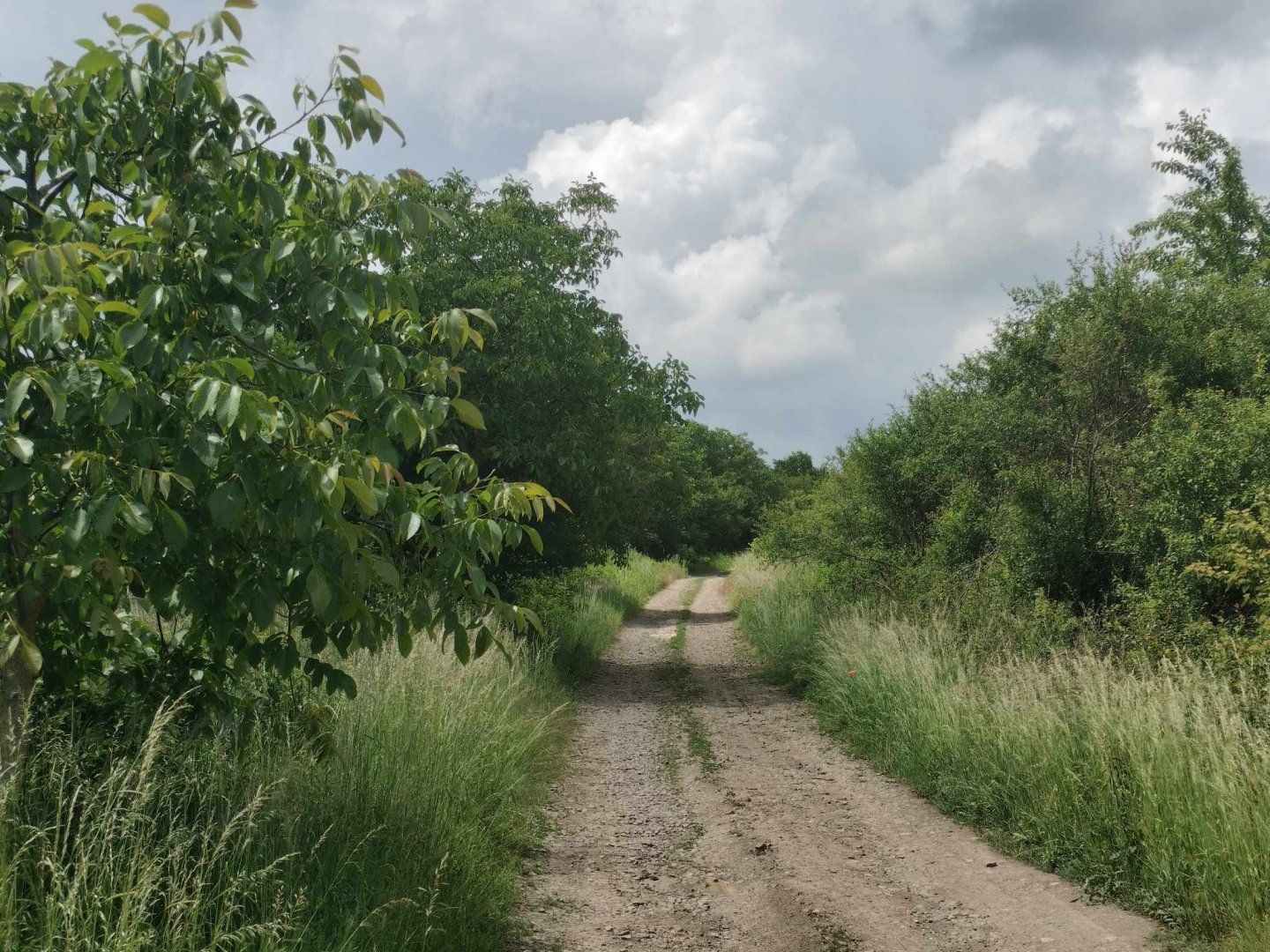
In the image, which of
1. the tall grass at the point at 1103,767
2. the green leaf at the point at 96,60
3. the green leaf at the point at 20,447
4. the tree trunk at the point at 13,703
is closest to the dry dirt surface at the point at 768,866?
the tall grass at the point at 1103,767

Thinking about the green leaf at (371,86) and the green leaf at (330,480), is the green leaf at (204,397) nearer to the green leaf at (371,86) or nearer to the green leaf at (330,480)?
the green leaf at (330,480)

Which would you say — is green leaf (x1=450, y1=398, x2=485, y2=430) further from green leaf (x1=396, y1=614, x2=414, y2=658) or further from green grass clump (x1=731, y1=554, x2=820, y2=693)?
green grass clump (x1=731, y1=554, x2=820, y2=693)

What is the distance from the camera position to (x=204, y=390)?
9.25ft

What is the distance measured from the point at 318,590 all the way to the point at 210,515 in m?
0.67

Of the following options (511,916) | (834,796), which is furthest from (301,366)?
(834,796)

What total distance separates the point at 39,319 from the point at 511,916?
408 cm

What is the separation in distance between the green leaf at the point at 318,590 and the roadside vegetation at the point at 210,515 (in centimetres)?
1

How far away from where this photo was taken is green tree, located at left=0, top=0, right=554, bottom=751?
9.62 ft

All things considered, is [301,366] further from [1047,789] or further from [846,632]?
[846,632]

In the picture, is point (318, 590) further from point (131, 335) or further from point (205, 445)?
point (131, 335)

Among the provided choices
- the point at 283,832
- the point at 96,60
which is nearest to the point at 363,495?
Result: the point at 96,60

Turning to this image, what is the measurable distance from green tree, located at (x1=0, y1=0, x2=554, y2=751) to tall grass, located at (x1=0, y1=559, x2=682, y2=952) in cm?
40

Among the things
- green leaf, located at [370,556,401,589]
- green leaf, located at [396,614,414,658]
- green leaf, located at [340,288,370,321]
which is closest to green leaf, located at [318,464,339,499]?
green leaf, located at [370,556,401,589]

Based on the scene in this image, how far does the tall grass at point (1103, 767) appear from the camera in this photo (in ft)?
16.5
